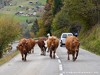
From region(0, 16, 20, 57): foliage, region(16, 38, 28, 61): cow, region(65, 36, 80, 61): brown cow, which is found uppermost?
region(65, 36, 80, 61): brown cow

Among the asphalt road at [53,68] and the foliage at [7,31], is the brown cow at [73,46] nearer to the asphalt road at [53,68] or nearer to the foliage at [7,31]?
the asphalt road at [53,68]

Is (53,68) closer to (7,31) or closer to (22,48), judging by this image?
(22,48)

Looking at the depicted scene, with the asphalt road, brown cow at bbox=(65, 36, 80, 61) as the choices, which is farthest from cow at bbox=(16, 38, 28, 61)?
brown cow at bbox=(65, 36, 80, 61)

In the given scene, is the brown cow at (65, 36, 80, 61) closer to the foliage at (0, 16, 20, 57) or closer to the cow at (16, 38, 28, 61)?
the cow at (16, 38, 28, 61)

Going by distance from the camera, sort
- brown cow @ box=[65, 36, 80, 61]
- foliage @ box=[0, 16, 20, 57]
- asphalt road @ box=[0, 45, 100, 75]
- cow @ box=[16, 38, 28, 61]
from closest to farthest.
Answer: asphalt road @ box=[0, 45, 100, 75]
brown cow @ box=[65, 36, 80, 61]
cow @ box=[16, 38, 28, 61]
foliage @ box=[0, 16, 20, 57]

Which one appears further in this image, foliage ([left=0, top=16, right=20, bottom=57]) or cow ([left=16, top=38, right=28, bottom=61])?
foliage ([left=0, top=16, right=20, bottom=57])

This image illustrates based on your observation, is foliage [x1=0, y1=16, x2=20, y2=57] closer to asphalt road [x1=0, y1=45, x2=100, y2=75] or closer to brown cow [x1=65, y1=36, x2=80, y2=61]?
brown cow [x1=65, y1=36, x2=80, y2=61]

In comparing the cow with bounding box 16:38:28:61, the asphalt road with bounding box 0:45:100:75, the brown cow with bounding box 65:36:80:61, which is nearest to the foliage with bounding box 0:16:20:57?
the cow with bounding box 16:38:28:61

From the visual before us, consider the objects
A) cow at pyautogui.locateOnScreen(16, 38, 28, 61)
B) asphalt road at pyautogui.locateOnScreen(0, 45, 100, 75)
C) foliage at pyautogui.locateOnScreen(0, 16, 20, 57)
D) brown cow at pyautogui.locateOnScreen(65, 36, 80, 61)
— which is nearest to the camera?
asphalt road at pyautogui.locateOnScreen(0, 45, 100, 75)

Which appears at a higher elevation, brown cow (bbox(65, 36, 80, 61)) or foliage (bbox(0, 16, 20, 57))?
brown cow (bbox(65, 36, 80, 61))

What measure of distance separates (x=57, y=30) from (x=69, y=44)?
7113 centimetres

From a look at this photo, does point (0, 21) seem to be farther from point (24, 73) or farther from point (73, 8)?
point (24, 73)

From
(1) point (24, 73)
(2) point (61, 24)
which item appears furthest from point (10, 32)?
(1) point (24, 73)

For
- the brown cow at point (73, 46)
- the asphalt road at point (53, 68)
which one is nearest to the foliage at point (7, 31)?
the brown cow at point (73, 46)
